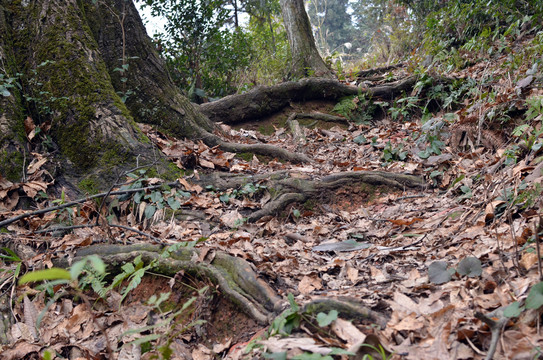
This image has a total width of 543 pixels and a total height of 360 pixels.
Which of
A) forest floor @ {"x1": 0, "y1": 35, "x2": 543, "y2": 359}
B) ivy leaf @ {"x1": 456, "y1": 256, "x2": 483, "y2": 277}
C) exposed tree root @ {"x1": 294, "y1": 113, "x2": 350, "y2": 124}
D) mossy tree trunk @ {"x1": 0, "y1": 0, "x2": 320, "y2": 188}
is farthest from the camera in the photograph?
exposed tree root @ {"x1": 294, "y1": 113, "x2": 350, "y2": 124}

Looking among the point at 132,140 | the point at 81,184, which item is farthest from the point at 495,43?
the point at 81,184

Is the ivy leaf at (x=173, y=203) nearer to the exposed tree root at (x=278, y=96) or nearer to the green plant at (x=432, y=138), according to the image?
the green plant at (x=432, y=138)

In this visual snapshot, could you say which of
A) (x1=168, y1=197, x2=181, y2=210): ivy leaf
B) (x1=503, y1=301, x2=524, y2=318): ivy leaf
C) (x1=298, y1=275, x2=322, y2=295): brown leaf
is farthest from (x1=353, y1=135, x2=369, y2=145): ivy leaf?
(x1=503, y1=301, x2=524, y2=318): ivy leaf

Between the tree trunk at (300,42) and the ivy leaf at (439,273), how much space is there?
6.38 meters

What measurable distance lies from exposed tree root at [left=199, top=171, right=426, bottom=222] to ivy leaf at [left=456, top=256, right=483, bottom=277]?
5.91 feet

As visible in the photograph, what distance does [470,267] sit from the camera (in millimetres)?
1810

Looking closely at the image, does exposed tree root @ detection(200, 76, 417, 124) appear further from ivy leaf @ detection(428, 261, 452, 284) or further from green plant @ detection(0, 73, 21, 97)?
ivy leaf @ detection(428, 261, 452, 284)

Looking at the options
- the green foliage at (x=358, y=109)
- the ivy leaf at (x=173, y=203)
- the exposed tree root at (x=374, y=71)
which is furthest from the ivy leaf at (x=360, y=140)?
the exposed tree root at (x=374, y=71)

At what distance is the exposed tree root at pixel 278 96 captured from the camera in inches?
242

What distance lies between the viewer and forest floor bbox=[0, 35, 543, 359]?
5.15 ft

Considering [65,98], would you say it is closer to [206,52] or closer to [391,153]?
[391,153]

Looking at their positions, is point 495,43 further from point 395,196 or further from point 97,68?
point 97,68

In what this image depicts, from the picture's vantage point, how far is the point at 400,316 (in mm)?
1658

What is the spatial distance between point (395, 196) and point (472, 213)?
1.10m
